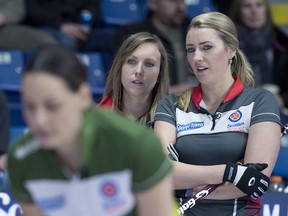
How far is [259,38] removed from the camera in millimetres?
6711

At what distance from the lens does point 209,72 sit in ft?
12.9

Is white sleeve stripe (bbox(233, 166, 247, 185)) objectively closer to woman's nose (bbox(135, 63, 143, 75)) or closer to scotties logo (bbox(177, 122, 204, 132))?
scotties logo (bbox(177, 122, 204, 132))

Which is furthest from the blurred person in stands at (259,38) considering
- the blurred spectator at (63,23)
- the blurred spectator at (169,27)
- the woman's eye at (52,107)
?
the woman's eye at (52,107)

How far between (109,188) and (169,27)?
14.3ft

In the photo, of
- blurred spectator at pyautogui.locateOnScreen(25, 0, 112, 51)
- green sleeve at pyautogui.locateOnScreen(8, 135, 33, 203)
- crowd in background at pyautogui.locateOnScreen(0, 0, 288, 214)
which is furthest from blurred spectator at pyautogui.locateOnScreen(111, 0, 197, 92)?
green sleeve at pyautogui.locateOnScreen(8, 135, 33, 203)

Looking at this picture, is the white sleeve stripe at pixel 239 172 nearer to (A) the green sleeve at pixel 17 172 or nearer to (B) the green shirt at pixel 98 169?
(B) the green shirt at pixel 98 169

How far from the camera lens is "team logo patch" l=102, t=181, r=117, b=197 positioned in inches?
103

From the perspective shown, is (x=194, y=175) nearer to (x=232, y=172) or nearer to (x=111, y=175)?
(x=232, y=172)

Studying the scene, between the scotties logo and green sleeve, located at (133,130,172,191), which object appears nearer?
green sleeve, located at (133,130,172,191)

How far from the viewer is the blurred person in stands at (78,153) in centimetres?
249

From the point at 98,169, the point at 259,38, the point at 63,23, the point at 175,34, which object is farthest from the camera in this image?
the point at 63,23

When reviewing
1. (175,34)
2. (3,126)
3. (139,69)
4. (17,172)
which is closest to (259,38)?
(175,34)

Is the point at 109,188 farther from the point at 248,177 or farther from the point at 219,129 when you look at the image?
the point at 219,129

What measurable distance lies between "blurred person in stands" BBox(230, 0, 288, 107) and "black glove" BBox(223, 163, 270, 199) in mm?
2995
